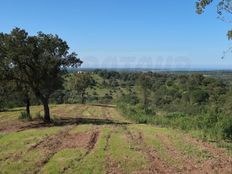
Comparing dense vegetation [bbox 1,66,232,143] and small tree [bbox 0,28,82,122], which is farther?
dense vegetation [bbox 1,66,232,143]

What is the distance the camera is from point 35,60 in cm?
3344

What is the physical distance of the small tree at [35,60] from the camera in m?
31.8

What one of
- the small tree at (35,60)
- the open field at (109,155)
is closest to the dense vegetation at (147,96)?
the small tree at (35,60)

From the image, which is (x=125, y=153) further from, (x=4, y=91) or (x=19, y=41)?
(x=4, y=91)

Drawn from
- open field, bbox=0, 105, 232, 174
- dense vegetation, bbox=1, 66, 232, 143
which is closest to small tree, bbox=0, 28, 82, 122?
dense vegetation, bbox=1, 66, 232, 143

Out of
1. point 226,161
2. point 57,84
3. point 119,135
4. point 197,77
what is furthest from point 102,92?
point 226,161

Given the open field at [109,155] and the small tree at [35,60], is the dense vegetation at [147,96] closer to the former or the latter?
the small tree at [35,60]

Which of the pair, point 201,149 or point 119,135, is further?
point 119,135

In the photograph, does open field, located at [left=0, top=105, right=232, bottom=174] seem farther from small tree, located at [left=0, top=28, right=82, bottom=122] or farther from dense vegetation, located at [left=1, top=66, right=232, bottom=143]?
dense vegetation, located at [left=1, top=66, right=232, bottom=143]

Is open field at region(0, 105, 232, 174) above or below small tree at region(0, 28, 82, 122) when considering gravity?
below

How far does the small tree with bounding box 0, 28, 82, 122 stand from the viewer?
1252 inches

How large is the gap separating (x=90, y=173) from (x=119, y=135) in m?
10.8

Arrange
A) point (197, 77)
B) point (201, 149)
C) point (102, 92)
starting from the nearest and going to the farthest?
point (201, 149), point (102, 92), point (197, 77)

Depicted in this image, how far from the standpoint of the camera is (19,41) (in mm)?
31953
